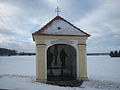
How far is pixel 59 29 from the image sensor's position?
12758mm

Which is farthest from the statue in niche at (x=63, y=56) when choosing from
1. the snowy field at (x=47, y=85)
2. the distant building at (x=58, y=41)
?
the distant building at (x=58, y=41)

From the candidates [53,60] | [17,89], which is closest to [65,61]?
[53,60]

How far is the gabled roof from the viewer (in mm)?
12430

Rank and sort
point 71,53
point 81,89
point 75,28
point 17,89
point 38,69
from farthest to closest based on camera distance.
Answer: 1. point 71,53
2. point 75,28
3. point 38,69
4. point 81,89
5. point 17,89

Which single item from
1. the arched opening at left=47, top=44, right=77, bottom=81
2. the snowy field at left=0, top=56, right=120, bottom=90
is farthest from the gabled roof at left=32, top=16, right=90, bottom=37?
the snowy field at left=0, top=56, right=120, bottom=90

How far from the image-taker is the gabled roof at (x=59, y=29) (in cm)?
1243

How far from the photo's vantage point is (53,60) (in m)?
16.3

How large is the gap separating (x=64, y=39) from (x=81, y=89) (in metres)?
4.08

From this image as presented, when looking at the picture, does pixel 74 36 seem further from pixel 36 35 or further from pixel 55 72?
pixel 55 72

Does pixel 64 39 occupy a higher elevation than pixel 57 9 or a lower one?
lower

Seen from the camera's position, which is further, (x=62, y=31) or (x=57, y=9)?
(x=57, y=9)

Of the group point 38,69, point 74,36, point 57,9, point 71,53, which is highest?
point 57,9

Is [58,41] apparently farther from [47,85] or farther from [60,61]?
[60,61]

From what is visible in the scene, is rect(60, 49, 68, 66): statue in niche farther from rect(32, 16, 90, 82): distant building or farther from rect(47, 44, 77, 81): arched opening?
rect(32, 16, 90, 82): distant building
